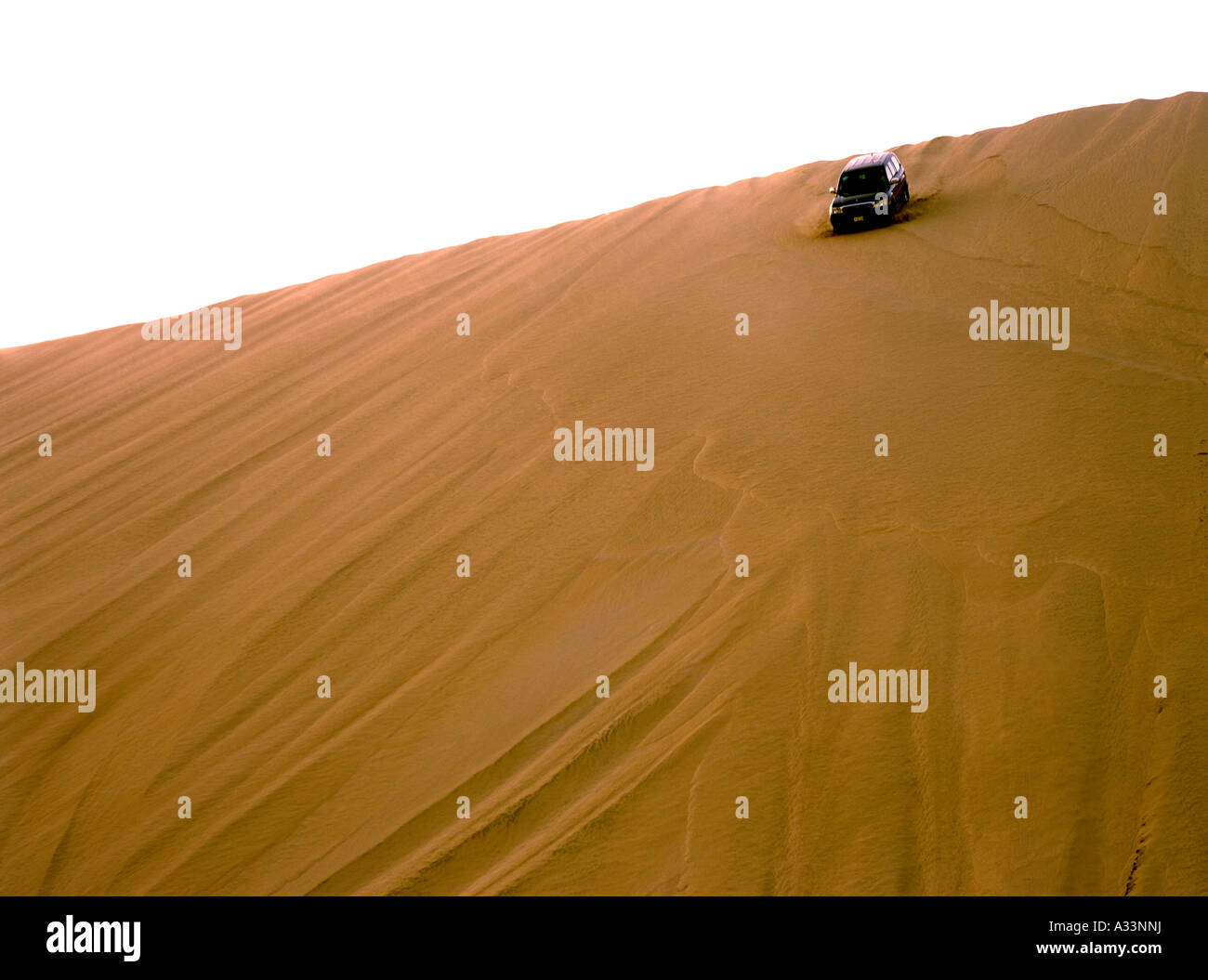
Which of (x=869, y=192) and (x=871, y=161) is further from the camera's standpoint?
(x=871, y=161)

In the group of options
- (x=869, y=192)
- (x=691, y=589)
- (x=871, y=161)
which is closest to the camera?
(x=691, y=589)

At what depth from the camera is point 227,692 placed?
4.77 meters

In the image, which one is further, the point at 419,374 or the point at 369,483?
the point at 419,374

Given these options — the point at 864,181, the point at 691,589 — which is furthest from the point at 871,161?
the point at 691,589

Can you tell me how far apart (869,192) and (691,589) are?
5368 mm

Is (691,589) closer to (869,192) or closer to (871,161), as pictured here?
(869,192)

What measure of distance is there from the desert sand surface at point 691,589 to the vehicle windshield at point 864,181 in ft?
1.81

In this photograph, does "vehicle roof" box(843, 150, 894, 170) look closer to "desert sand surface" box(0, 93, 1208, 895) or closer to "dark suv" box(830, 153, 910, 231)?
"dark suv" box(830, 153, 910, 231)

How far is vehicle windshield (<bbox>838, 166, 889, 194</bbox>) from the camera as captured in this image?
318 inches

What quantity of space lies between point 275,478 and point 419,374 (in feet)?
5.38

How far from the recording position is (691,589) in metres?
4.36

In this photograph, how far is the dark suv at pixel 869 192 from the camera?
310 inches

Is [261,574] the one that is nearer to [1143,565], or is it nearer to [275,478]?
[275,478]

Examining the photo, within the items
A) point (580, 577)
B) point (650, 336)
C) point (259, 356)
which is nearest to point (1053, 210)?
point (650, 336)
